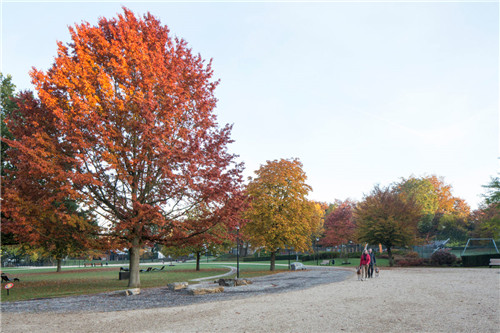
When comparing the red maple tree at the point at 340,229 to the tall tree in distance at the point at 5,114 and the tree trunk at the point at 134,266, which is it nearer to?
the tree trunk at the point at 134,266

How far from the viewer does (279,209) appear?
1371 inches

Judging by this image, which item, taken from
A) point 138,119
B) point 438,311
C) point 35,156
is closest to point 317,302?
point 438,311

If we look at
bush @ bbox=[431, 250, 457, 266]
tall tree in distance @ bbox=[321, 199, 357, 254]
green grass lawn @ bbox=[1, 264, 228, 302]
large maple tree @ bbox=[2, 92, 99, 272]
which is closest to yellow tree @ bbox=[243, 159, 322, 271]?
green grass lawn @ bbox=[1, 264, 228, 302]

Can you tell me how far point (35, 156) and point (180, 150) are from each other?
5.98 metres

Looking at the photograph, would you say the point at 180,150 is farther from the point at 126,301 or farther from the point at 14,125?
the point at 14,125

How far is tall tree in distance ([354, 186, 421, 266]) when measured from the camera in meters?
37.5

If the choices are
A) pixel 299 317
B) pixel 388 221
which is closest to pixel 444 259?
pixel 388 221

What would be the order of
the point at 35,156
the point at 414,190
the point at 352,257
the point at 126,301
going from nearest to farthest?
the point at 126,301 → the point at 35,156 → the point at 352,257 → the point at 414,190

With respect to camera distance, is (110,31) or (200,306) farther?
(110,31)

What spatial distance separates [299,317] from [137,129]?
11.2 metres

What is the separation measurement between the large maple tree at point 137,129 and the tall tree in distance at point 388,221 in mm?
25509

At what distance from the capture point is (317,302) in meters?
12.1

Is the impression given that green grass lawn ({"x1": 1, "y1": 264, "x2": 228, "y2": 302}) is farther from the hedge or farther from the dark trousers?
the hedge

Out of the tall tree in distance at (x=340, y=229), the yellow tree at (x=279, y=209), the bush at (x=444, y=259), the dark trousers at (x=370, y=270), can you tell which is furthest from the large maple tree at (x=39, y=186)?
the tall tree in distance at (x=340, y=229)
